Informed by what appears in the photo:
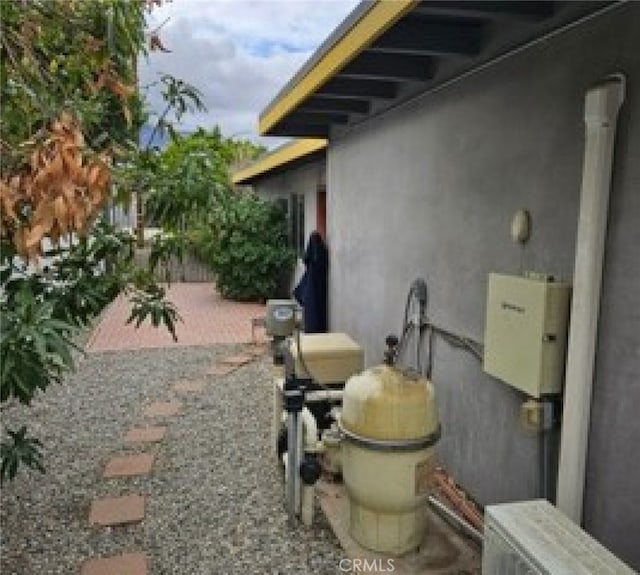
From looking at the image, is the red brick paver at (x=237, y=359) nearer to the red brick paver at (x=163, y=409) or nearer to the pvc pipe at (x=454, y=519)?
the red brick paver at (x=163, y=409)

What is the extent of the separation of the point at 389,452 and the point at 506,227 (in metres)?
1.67

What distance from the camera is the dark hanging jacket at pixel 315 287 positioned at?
28.6ft

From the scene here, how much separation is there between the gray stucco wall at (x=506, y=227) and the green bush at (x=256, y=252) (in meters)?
7.06

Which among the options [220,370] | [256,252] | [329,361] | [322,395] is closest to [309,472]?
[322,395]

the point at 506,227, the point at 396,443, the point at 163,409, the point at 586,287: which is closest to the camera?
the point at 586,287

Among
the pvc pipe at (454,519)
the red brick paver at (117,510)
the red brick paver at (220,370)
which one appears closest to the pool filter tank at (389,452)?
the pvc pipe at (454,519)

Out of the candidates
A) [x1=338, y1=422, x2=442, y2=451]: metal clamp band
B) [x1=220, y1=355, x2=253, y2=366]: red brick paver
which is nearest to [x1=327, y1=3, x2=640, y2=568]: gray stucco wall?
[x1=338, y1=422, x2=442, y2=451]: metal clamp band

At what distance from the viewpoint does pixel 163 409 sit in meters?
6.73

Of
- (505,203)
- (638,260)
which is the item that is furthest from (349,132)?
(638,260)

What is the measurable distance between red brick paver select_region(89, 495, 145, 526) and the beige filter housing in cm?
165

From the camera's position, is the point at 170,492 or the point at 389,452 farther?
the point at 170,492

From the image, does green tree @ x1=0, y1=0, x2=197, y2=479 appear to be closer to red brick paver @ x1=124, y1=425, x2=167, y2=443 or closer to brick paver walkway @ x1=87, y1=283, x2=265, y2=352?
red brick paver @ x1=124, y1=425, x2=167, y2=443

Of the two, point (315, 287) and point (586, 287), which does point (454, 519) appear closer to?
point (586, 287)

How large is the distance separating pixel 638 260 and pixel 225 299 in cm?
1251
